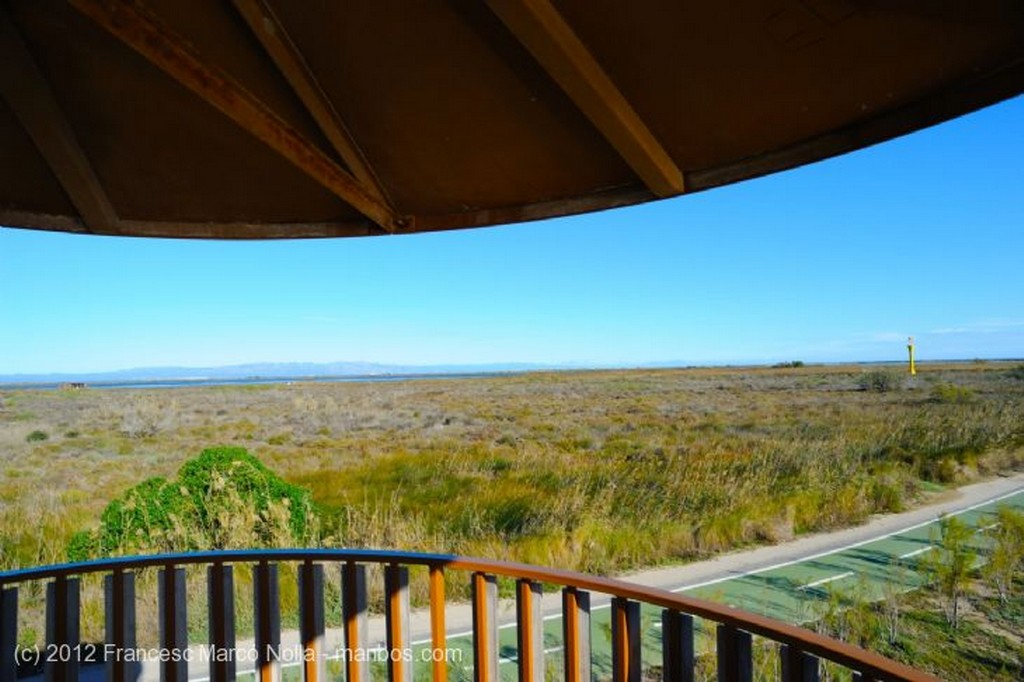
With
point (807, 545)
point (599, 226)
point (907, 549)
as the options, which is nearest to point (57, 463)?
point (807, 545)

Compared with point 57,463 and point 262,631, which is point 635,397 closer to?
point 57,463

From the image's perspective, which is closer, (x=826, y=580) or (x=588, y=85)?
(x=588, y=85)

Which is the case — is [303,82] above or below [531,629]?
above

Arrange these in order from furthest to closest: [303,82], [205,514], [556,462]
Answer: [556,462] → [205,514] → [303,82]

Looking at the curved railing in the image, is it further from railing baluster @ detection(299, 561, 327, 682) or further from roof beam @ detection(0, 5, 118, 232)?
roof beam @ detection(0, 5, 118, 232)

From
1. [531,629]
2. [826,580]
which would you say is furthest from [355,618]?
[826,580]

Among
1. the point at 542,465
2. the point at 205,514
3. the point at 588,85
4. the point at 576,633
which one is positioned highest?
the point at 588,85

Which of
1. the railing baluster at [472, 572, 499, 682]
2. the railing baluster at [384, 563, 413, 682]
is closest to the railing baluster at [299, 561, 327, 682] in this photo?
the railing baluster at [384, 563, 413, 682]

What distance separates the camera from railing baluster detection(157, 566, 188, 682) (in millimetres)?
1625

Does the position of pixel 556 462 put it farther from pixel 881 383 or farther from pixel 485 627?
pixel 881 383

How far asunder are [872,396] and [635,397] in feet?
27.7

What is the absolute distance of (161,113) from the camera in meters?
1.52

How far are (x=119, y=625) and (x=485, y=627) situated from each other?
3.22ft

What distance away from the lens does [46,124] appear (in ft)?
4.72
